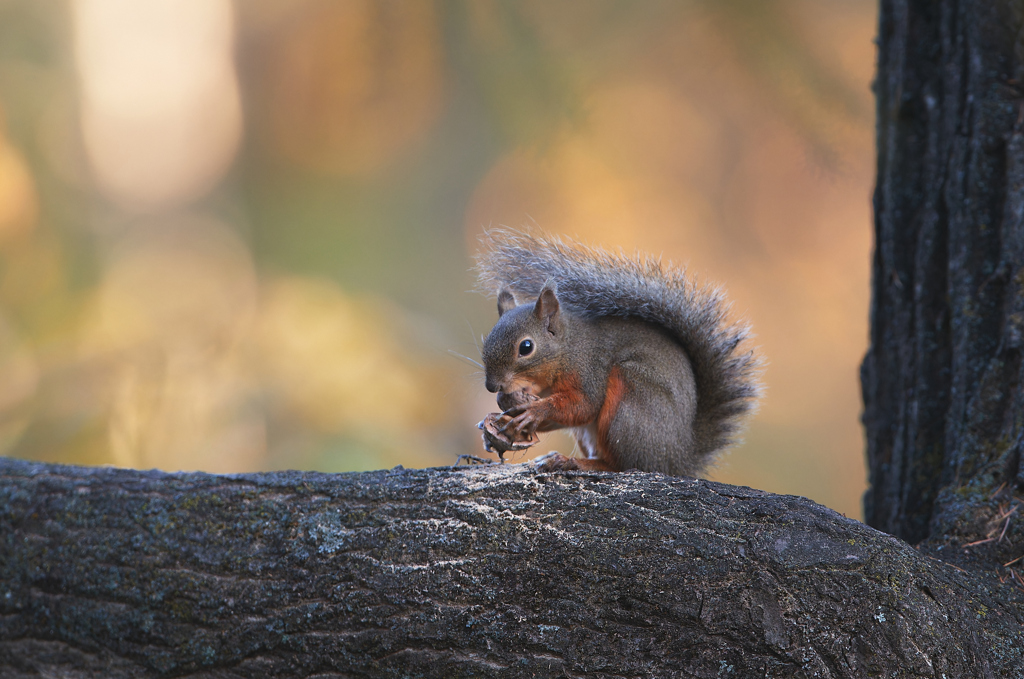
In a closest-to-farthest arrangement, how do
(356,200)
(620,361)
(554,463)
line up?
(554,463) → (620,361) → (356,200)

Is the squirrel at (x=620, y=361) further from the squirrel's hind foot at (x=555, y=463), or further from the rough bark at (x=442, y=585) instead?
the rough bark at (x=442, y=585)

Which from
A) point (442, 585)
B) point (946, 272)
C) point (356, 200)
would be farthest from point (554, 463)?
point (356, 200)

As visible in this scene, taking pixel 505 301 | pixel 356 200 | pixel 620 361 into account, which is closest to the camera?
pixel 620 361

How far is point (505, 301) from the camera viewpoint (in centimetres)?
223

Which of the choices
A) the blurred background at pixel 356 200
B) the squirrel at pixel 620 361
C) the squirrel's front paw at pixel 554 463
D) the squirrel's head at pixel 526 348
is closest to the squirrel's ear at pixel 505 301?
the squirrel at pixel 620 361

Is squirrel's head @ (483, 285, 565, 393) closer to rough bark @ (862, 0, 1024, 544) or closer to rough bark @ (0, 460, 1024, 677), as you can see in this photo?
rough bark @ (0, 460, 1024, 677)

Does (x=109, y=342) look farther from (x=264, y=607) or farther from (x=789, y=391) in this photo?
(x=789, y=391)

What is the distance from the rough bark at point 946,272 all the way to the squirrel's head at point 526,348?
97 centimetres

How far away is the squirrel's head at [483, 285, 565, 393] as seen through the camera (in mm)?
1964

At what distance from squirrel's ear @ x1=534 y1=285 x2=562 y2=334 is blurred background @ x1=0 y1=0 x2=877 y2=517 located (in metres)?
2.37

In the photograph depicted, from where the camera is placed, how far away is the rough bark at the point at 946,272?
5.80ft

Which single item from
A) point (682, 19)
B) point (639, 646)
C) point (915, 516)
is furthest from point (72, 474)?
point (682, 19)

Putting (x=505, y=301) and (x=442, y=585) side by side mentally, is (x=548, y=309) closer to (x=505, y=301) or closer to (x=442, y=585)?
(x=505, y=301)

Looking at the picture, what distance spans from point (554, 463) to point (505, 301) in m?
0.70
